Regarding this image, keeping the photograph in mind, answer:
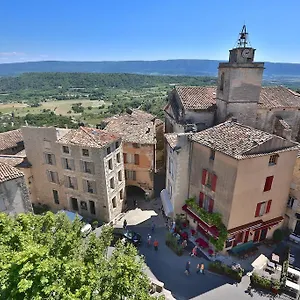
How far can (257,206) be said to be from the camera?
88.5 feet

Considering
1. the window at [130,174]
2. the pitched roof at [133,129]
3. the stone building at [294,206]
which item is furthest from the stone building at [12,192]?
the stone building at [294,206]

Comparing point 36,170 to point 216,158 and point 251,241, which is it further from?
point 251,241

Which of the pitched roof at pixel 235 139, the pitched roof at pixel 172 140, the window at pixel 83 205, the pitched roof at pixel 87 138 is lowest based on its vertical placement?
the window at pixel 83 205

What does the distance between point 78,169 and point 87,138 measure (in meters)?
4.60

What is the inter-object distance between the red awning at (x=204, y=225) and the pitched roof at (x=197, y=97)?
13.9 meters

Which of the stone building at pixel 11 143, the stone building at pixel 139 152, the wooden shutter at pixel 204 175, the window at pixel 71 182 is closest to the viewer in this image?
the wooden shutter at pixel 204 175

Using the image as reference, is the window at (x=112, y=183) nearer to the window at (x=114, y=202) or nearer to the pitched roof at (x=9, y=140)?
the window at (x=114, y=202)

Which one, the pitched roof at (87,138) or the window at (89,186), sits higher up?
the pitched roof at (87,138)

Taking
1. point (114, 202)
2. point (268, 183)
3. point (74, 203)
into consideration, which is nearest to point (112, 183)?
point (114, 202)

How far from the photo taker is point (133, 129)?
1658 inches

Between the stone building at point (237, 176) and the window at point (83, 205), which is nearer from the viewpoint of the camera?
the stone building at point (237, 176)

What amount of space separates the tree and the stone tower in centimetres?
2393

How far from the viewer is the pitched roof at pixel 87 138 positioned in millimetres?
32566

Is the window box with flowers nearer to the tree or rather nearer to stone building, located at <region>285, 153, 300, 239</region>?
stone building, located at <region>285, 153, 300, 239</region>
